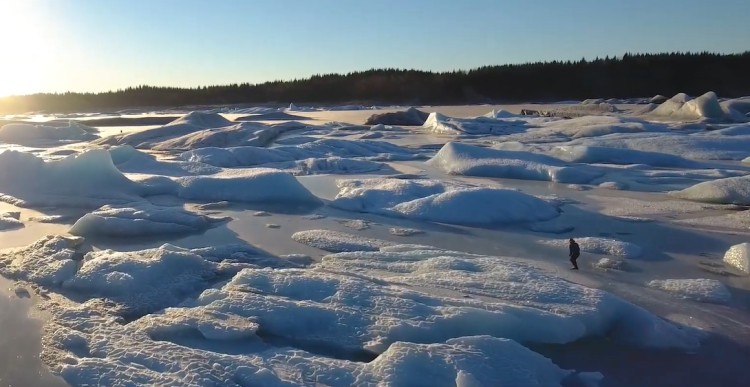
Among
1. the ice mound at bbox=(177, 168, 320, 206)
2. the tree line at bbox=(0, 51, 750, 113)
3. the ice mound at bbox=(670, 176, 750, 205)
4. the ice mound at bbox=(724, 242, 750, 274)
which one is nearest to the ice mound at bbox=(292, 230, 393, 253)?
the ice mound at bbox=(177, 168, 320, 206)

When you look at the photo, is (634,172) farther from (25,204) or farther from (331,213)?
(25,204)

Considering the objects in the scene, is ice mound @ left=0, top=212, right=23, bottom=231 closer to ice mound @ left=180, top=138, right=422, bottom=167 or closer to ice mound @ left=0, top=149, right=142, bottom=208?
ice mound @ left=0, top=149, right=142, bottom=208

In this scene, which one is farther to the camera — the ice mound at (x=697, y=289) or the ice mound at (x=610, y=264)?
the ice mound at (x=610, y=264)

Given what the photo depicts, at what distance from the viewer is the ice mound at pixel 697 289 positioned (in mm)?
3289

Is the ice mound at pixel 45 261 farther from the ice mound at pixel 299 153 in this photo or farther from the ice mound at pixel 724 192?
the ice mound at pixel 724 192

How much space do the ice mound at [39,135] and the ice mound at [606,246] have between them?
1288 centimetres

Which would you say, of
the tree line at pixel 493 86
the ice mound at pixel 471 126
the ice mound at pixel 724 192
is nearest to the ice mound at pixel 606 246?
the ice mound at pixel 724 192

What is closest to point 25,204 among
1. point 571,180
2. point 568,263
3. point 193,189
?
point 193,189

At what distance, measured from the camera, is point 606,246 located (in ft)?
13.9

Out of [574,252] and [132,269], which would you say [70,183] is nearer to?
[132,269]

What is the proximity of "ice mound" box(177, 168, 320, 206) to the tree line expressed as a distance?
2590 centimetres

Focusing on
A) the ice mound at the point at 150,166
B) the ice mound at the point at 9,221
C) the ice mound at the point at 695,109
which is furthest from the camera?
the ice mound at the point at 695,109

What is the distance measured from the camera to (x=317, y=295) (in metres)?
3.24

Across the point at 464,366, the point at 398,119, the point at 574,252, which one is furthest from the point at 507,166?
the point at 398,119
